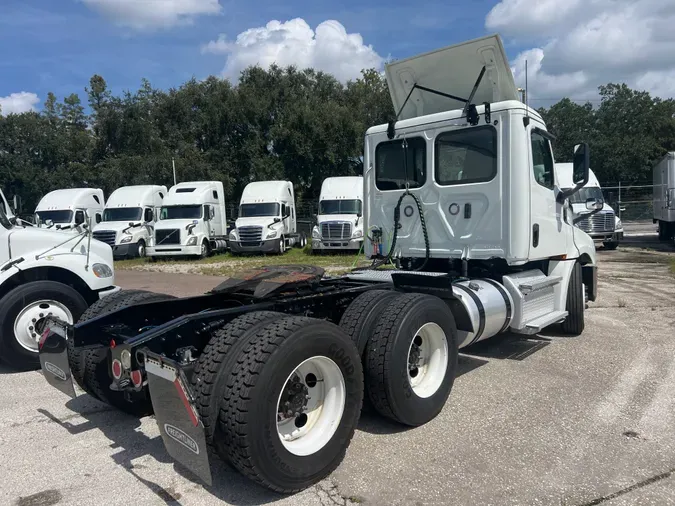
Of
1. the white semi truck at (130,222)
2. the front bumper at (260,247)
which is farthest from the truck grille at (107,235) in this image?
the front bumper at (260,247)

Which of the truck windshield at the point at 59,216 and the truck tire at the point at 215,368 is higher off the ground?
the truck windshield at the point at 59,216

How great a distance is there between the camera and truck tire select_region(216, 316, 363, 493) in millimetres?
2967

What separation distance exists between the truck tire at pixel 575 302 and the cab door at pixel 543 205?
505mm

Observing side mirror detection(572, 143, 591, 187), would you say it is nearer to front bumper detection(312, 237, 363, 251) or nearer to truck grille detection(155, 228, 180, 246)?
front bumper detection(312, 237, 363, 251)

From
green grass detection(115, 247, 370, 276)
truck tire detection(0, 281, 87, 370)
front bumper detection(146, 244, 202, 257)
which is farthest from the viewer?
front bumper detection(146, 244, 202, 257)

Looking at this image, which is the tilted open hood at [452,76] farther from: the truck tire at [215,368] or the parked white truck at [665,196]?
the parked white truck at [665,196]

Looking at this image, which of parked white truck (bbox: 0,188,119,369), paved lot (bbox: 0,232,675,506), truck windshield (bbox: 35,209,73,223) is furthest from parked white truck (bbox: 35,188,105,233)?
paved lot (bbox: 0,232,675,506)

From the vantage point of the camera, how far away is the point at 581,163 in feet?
19.7

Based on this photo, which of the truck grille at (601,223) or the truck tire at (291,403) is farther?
the truck grille at (601,223)

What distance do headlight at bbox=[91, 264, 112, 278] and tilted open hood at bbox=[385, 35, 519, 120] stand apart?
4247 millimetres

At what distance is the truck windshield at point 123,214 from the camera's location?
23.5 m

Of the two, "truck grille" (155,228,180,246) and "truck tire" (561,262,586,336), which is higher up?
"truck grille" (155,228,180,246)

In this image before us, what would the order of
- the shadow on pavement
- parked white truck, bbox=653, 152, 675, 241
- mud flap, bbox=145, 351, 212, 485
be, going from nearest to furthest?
mud flap, bbox=145, 351, 212, 485, the shadow on pavement, parked white truck, bbox=653, 152, 675, 241

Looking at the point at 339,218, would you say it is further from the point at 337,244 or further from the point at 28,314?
the point at 28,314
